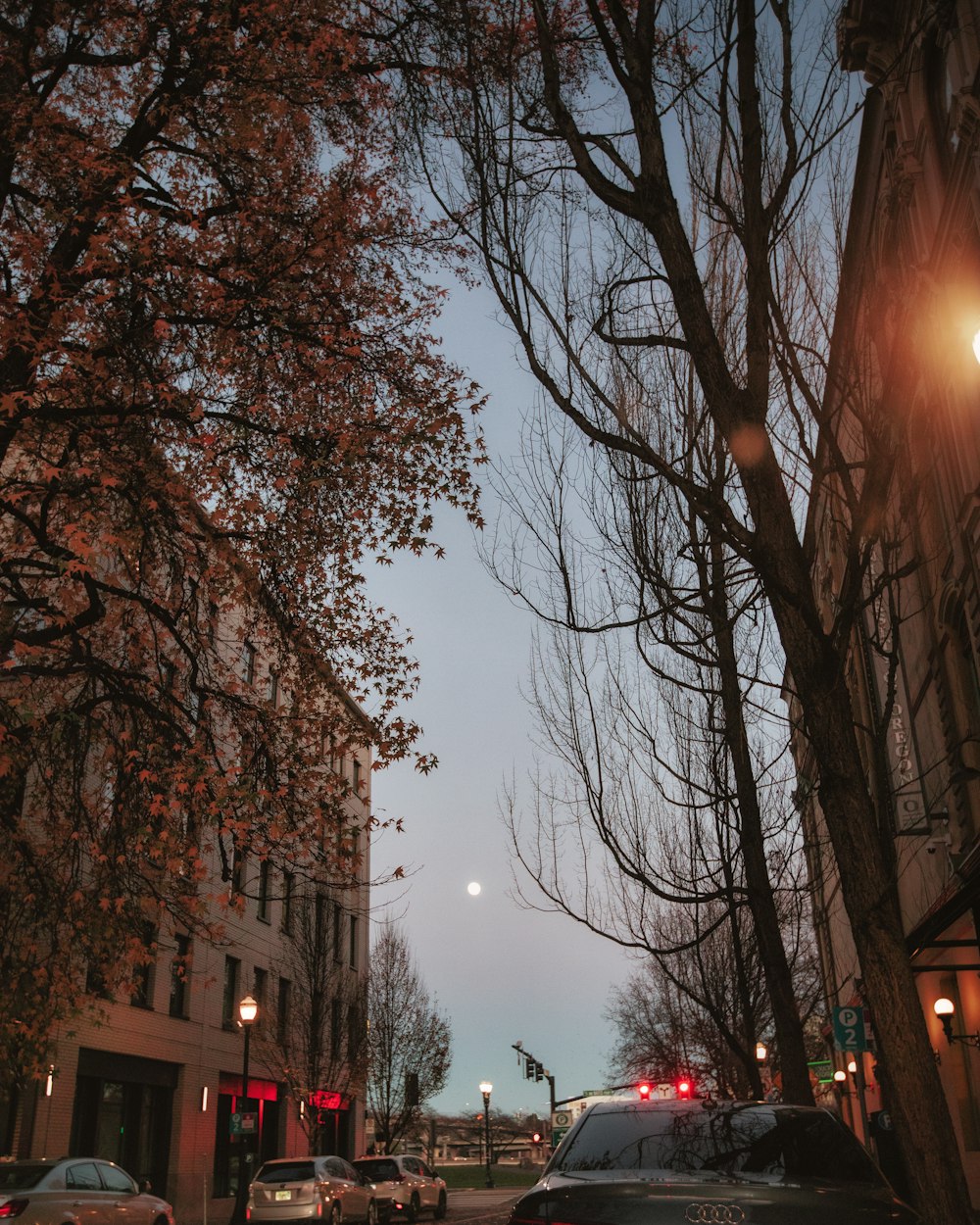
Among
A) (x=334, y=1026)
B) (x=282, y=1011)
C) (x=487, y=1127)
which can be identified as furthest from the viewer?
(x=487, y=1127)

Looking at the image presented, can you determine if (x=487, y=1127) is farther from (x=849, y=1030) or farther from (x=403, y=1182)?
(x=849, y=1030)

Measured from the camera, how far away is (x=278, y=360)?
13391mm

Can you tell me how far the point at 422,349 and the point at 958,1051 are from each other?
15.7 meters

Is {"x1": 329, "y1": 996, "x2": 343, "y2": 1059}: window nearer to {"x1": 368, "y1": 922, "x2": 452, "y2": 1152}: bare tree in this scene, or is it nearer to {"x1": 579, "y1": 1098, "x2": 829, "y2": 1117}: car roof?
{"x1": 368, "y1": 922, "x2": 452, "y2": 1152}: bare tree

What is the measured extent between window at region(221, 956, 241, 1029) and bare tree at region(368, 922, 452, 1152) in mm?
11505

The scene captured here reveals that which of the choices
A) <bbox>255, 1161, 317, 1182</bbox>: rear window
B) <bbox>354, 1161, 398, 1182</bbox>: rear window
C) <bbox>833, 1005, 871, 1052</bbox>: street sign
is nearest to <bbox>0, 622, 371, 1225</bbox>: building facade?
A: <bbox>255, 1161, 317, 1182</bbox>: rear window

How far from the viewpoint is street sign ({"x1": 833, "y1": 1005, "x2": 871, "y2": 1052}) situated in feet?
52.0

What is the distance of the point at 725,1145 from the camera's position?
460 cm

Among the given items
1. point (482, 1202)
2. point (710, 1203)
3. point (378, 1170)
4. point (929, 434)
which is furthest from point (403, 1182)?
point (710, 1203)

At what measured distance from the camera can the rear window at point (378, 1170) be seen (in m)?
27.6

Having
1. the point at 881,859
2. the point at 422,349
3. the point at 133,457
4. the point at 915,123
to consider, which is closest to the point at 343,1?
the point at 422,349

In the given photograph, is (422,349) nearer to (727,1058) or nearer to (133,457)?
(133,457)

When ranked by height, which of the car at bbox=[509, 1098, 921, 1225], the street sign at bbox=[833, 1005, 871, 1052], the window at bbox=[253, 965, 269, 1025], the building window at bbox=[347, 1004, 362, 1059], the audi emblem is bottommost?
the audi emblem

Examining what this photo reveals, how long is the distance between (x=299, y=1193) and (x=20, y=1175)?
30.6 ft
